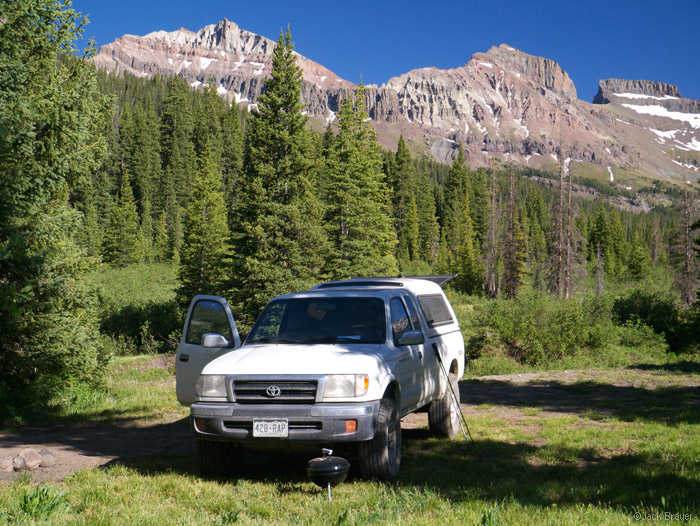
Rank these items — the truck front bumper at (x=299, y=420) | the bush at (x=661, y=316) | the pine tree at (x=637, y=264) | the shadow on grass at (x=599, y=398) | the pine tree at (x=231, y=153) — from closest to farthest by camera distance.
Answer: the truck front bumper at (x=299, y=420)
the shadow on grass at (x=599, y=398)
the bush at (x=661, y=316)
the pine tree at (x=637, y=264)
the pine tree at (x=231, y=153)

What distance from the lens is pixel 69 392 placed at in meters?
11.9

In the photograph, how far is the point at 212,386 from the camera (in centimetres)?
594

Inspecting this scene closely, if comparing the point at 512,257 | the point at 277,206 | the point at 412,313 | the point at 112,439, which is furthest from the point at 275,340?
the point at 512,257

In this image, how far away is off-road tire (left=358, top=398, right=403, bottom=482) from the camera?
5684mm

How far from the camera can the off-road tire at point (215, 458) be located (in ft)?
20.3

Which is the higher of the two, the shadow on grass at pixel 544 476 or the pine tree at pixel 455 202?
the pine tree at pixel 455 202

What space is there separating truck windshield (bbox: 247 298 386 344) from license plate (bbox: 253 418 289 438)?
1.21 meters

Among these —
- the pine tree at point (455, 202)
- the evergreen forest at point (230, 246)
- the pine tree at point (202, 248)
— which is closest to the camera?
the evergreen forest at point (230, 246)

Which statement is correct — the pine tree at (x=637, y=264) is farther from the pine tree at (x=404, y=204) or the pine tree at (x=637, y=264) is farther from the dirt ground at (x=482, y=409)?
the dirt ground at (x=482, y=409)

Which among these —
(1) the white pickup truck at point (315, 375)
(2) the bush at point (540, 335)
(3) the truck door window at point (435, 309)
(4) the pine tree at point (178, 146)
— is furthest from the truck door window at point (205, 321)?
(4) the pine tree at point (178, 146)

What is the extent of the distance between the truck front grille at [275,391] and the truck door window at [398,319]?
1.49 meters

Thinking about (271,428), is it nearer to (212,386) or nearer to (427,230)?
(212,386)

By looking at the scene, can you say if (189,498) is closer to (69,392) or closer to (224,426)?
(224,426)

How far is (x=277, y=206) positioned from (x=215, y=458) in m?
22.4
